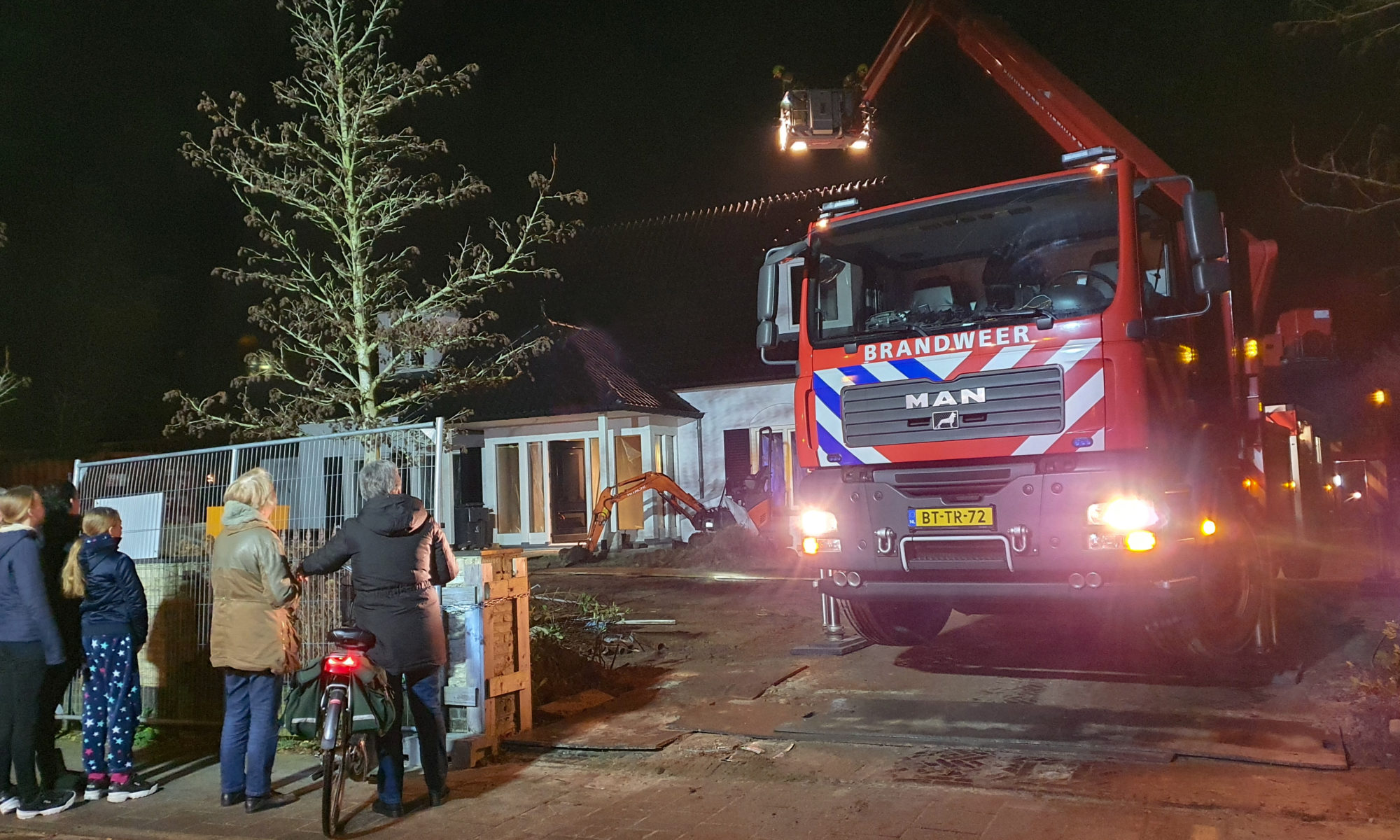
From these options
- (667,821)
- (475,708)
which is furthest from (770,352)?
(667,821)

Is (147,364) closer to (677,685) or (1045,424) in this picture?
(677,685)

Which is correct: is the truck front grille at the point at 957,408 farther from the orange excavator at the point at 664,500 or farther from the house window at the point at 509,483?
the house window at the point at 509,483

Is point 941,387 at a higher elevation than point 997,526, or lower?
higher

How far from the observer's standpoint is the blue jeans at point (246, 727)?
5.54 m

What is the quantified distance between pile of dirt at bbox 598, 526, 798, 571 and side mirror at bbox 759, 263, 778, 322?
30.2 ft

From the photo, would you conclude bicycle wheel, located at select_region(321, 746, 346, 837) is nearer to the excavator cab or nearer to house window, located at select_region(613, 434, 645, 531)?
the excavator cab

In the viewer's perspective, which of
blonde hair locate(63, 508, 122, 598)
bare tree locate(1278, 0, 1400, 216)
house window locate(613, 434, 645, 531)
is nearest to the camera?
blonde hair locate(63, 508, 122, 598)

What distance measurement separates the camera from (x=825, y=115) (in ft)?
40.8

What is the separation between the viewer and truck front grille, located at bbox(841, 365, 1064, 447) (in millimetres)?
6410

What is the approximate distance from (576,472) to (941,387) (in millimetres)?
15051

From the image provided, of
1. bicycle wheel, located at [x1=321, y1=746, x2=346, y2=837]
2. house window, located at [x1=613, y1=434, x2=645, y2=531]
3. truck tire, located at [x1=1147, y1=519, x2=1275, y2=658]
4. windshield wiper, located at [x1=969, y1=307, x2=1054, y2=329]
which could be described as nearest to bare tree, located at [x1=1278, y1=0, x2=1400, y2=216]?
truck tire, located at [x1=1147, y1=519, x2=1275, y2=658]

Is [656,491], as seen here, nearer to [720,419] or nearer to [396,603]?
[720,419]

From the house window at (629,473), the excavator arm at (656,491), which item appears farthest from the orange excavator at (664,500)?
the house window at (629,473)

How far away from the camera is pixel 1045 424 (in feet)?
21.0
